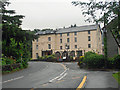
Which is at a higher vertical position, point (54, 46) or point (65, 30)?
point (65, 30)

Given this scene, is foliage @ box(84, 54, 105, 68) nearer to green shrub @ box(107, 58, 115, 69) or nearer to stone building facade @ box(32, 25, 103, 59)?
green shrub @ box(107, 58, 115, 69)

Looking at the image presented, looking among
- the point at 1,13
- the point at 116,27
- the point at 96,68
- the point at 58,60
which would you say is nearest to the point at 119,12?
the point at 116,27

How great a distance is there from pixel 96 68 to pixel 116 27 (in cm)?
1070

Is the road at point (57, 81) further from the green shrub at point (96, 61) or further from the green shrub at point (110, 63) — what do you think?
the green shrub at point (96, 61)

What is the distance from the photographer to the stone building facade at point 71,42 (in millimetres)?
53647

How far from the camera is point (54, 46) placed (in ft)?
196

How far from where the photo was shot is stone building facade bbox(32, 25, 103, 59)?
176 feet

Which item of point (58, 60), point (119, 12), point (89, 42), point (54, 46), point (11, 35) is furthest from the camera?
point (54, 46)

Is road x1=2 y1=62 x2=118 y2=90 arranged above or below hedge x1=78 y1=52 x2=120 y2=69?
below

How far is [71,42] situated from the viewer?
Result: 187ft

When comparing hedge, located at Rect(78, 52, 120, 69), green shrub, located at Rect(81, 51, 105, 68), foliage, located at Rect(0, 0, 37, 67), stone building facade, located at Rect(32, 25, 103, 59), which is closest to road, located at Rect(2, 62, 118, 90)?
hedge, located at Rect(78, 52, 120, 69)

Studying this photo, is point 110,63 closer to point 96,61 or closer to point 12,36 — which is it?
point 96,61

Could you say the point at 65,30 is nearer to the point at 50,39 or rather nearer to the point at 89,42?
the point at 50,39

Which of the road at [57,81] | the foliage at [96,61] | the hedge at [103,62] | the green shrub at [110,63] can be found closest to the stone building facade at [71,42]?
the foliage at [96,61]
